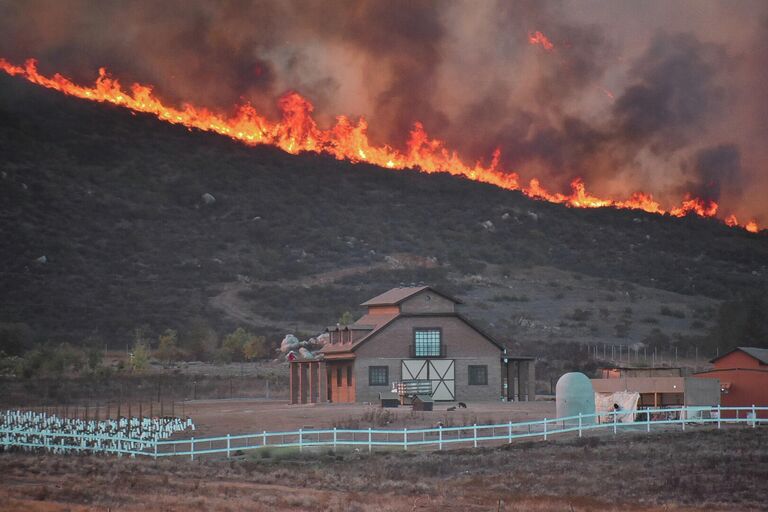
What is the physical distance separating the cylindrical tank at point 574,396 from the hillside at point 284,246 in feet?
145

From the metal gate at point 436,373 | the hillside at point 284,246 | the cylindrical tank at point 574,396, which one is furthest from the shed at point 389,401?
the hillside at point 284,246

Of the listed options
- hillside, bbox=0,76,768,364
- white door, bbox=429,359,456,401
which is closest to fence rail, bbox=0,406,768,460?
white door, bbox=429,359,456,401

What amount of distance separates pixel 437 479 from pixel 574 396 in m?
13.9

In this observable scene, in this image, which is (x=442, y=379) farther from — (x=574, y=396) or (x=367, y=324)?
(x=574, y=396)

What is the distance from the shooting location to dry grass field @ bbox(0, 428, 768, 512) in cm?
3219

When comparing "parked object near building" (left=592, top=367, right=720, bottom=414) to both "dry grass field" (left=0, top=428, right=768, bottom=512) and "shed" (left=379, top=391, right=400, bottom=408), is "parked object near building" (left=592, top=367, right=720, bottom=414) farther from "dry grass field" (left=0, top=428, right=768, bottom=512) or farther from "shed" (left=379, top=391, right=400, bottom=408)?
"shed" (left=379, top=391, right=400, bottom=408)

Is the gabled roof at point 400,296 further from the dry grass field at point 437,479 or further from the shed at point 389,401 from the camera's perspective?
the dry grass field at point 437,479

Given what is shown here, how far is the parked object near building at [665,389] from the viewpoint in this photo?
172 feet

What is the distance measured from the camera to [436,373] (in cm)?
6700

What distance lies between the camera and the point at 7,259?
128 m

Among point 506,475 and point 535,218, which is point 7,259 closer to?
point 535,218

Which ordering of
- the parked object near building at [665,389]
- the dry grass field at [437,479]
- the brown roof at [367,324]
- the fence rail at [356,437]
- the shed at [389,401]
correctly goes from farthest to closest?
the brown roof at [367,324] < the shed at [389,401] < the parked object near building at [665,389] < the fence rail at [356,437] < the dry grass field at [437,479]

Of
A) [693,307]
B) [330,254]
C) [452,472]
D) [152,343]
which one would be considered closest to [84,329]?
[152,343]

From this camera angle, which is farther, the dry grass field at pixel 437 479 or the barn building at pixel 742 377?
the barn building at pixel 742 377
